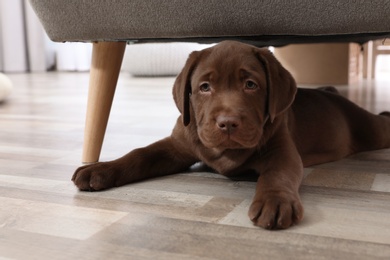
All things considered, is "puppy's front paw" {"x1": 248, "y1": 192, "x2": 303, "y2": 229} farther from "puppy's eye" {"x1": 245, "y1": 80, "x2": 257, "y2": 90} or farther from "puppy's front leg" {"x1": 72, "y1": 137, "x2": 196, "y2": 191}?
"puppy's front leg" {"x1": 72, "y1": 137, "x2": 196, "y2": 191}

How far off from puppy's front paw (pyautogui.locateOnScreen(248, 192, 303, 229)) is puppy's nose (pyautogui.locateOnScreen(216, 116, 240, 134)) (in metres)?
0.18

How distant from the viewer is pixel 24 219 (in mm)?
1267

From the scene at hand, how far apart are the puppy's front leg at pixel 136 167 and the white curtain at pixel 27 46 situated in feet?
17.1

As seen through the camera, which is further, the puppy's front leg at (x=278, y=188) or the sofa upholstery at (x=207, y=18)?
the sofa upholstery at (x=207, y=18)

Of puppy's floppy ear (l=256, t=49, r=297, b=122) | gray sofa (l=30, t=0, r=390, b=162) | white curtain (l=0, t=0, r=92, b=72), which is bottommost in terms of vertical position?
white curtain (l=0, t=0, r=92, b=72)

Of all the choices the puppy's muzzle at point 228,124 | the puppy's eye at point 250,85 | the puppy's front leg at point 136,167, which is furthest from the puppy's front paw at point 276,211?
the puppy's front leg at point 136,167

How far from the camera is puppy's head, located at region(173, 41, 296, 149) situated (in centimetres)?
135

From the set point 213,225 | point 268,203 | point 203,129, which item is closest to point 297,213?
point 268,203

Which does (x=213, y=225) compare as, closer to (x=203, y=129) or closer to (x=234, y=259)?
Result: (x=234, y=259)

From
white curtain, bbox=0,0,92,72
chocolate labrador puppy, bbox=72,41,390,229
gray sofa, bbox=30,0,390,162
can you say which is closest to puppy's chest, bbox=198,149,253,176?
chocolate labrador puppy, bbox=72,41,390,229

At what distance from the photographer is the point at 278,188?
1262 millimetres

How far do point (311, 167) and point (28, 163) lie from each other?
921 millimetres

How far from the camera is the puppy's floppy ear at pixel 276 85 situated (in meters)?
1.43

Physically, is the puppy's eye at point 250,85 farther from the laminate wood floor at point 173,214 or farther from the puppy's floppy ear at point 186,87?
the laminate wood floor at point 173,214
